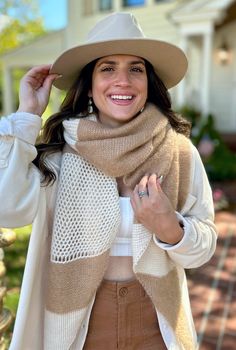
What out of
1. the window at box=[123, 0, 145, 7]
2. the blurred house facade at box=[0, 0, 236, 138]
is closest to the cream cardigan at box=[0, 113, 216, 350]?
the blurred house facade at box=[0, 0, 236, 138]

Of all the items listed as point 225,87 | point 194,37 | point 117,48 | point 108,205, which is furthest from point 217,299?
point 194,37

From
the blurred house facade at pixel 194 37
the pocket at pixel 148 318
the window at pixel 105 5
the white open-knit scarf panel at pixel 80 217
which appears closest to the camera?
the white open-knit scarf panel at pixel 80 217

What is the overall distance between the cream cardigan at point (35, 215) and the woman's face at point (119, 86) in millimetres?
223

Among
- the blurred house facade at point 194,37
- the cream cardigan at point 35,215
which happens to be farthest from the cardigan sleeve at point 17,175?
the blurred house facade at point 194,37

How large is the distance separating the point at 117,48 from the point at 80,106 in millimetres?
248

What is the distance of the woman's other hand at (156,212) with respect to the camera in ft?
3.97

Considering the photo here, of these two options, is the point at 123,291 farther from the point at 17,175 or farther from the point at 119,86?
the point at 119,86

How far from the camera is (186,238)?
1232 millimetres

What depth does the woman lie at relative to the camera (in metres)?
1.25

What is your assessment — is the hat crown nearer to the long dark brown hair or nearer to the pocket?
the long dark brown hair

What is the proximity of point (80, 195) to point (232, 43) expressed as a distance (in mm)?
8938

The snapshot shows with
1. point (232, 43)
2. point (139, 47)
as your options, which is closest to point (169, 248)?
point (139, 47)

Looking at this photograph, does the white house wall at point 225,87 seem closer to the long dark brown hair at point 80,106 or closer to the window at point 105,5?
the window at point 105,5

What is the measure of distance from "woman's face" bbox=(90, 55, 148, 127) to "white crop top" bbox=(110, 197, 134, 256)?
0.28m
